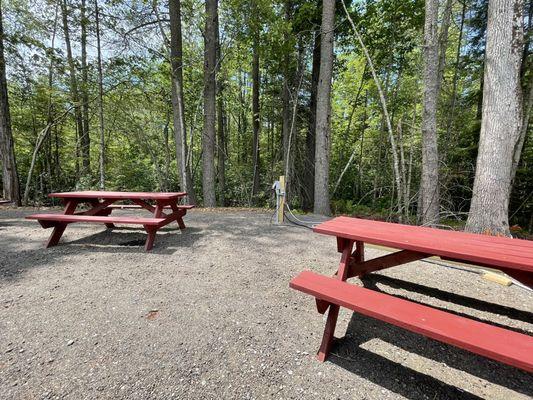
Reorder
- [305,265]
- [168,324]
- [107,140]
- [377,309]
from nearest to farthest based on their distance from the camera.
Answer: [377,309] → [168,324] → [305,265] → [107,140]

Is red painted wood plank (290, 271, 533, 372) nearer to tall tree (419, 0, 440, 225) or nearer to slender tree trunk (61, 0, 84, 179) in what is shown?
tall tree (419, 0, 440, 225)

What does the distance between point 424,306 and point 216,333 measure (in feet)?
4.44

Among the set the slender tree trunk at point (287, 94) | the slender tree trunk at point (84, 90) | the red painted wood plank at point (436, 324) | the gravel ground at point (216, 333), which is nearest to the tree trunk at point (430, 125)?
the gravel ground at point (216, 333)

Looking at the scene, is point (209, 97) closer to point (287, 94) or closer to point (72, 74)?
point (287, 94)

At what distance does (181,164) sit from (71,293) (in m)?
5.79

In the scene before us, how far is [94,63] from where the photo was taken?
8.47m

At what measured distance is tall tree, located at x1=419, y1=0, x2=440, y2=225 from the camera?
4.18 metres

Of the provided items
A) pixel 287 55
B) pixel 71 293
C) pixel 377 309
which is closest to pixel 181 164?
pixel 287 55

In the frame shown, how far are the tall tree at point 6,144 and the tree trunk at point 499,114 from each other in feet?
36.5

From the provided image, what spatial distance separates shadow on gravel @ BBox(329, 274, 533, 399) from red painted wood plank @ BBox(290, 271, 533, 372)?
1.50 ft

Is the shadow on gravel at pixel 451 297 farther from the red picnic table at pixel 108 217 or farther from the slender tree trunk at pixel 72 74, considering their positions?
the slender tree trunk at pixel 72 74

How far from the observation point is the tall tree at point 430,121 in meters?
4.18

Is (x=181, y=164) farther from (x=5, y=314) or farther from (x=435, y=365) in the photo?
(x=435, y=365)

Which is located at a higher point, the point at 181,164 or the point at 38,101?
the point at 38,101
